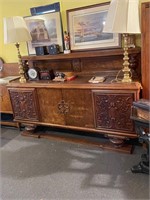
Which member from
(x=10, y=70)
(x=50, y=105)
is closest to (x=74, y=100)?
(x=50, y=105)

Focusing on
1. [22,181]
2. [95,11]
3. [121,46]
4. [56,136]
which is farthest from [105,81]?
[22,181]

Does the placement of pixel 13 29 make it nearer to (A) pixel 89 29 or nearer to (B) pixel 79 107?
(A) pixel 89 29

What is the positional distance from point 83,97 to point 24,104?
0.87 metres

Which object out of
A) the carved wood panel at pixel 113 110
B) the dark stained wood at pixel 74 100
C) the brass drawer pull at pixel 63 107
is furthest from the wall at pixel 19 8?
the carved wood panel at pixel 113 110

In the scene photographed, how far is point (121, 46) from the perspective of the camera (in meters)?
2.26

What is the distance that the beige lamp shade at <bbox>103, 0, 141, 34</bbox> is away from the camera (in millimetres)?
1704

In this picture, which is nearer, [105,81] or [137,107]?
[137,107]

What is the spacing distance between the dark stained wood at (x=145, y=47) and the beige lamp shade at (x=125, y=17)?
0.49 ft

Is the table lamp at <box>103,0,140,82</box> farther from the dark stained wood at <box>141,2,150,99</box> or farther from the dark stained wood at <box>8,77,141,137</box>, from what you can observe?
the dark stained wood at <box>8,77,141,137</box>

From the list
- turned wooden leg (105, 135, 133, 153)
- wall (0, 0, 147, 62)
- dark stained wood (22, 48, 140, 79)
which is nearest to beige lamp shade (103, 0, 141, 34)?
dark stained wood (22, 48, 140, 79)

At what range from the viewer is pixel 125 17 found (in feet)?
5.61

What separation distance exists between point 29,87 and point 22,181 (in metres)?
1.12

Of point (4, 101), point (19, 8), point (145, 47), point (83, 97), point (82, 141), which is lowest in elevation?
point (82, 141)

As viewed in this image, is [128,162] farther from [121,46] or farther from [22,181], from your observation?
[121,46]
